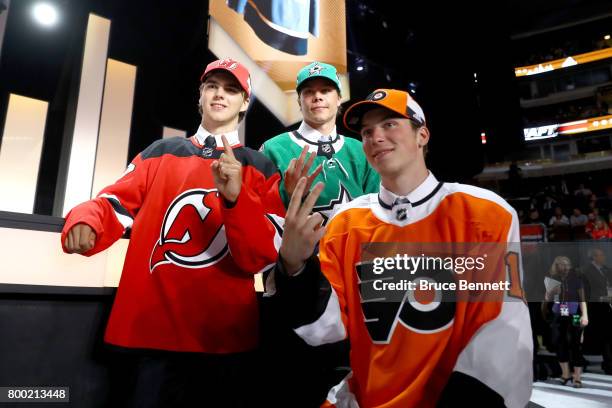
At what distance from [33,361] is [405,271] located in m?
1.22

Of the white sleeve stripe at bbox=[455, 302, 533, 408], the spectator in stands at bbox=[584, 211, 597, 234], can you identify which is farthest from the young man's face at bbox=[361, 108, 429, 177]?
the spectator in stands at bbox=[584, 211, 597, 234]

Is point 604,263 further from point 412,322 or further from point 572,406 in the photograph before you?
point 412,322

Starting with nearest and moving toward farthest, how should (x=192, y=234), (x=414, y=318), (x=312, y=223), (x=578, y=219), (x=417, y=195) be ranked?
(x=312, y=223)
(x=414, y=318)
(x=417, y=195)
(x=192, y=234)
(x=578, y=219)

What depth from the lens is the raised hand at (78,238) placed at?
1140 millimetres

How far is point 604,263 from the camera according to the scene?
3451 millimetres

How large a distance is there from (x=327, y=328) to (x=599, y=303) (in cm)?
493

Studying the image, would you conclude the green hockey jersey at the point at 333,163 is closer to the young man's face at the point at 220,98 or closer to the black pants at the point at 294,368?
the young man's face at the point at 220,98

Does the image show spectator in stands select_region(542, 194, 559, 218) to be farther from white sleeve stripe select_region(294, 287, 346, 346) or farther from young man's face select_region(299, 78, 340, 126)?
white sleeve stripe select_region(294, 287, 346, 346)

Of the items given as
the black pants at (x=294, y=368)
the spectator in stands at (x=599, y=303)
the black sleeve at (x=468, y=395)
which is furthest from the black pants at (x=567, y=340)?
the black sleeve at (x=468, y=395)

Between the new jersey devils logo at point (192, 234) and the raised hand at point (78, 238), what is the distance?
0.64 ft

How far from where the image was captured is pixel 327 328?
42.4 inches

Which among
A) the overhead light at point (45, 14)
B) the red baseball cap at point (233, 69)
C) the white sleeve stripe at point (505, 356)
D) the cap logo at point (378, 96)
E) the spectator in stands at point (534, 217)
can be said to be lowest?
the white sleeve stripe at point (505, 356)

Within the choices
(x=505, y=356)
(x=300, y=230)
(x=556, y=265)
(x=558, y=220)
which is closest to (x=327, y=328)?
(x=300, y=230)

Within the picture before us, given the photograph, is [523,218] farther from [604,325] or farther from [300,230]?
[300,230]
